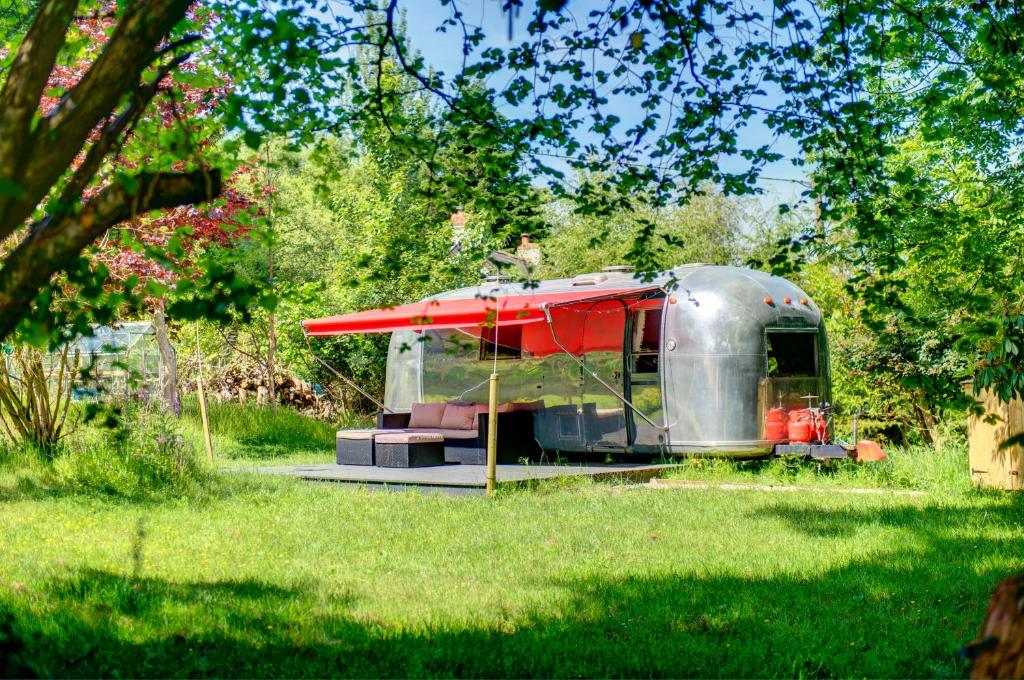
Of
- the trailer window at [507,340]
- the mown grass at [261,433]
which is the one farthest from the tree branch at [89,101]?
the mown grass at [261,433]

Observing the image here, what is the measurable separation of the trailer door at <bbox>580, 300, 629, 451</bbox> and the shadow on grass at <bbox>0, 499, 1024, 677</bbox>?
6.64 meters

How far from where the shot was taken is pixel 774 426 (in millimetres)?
12852

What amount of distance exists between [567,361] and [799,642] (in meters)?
9.16

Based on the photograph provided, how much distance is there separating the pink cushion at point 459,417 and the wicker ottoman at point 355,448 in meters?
1.27

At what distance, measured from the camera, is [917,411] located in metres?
16.4

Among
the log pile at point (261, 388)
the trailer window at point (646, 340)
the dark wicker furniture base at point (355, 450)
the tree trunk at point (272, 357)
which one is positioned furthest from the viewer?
the log pile at point (261, 388)

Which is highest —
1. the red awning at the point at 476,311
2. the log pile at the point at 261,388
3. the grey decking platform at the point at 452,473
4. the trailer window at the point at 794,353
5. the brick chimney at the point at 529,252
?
the brick chimney at the point at 529,252

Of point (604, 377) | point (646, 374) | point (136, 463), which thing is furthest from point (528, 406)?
point (136, 463)

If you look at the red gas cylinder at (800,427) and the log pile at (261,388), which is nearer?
the red gas cylinder at (800,427)

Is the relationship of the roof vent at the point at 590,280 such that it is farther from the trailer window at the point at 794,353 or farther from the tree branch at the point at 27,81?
the tree branch at the point at 27,81

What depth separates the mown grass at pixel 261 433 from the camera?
16328 mm

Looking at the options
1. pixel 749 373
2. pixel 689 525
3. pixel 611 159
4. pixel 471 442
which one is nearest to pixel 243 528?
pixel 689 525

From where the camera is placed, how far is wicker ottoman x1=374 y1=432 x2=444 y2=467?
43.5 feet

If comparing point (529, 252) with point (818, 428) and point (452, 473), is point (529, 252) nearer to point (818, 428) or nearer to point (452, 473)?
point (818, 428)
